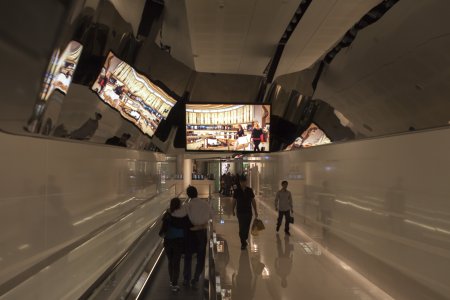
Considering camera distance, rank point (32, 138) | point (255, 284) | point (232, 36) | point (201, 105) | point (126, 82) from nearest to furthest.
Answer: point (32, 138), point (255, 284), point (126, 82), point (232, 36), point (201, 105)

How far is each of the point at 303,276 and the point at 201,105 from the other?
8222 mm

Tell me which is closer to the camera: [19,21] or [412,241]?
[19,21]

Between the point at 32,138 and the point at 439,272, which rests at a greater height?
the point at 32,138

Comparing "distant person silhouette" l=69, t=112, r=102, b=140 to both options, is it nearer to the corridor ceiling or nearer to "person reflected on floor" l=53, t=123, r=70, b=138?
"person reflected on floor" l=53, t=123, r=70, b=138

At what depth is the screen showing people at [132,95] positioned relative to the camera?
875 centimetres

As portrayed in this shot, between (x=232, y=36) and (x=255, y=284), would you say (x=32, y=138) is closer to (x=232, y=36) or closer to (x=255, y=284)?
(x=255, y=284)

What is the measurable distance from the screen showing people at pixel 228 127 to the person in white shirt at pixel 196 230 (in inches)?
316

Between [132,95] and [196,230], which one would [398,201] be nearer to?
[196,230]

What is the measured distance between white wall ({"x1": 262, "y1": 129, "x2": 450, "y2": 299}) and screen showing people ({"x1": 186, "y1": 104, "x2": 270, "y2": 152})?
520 cm

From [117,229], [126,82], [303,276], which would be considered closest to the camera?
[303,276]

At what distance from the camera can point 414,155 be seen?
5.69 m

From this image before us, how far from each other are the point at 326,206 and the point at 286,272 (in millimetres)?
2661

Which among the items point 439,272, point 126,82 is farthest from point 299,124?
point 439,272

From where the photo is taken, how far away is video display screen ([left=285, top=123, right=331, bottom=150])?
→ 1095cm
